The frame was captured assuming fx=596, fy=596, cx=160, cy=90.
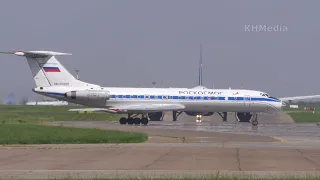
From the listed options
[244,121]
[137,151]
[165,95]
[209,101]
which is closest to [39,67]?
[165,95]

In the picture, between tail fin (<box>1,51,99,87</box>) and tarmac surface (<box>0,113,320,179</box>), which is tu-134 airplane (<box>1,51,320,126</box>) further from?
tarmac surface (<box>0,113,320,179</box>)

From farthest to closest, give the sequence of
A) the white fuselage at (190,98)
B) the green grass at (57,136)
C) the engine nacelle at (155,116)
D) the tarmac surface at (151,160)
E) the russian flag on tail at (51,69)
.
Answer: the engine nacelle at (155,116), the white fuselage at (190,98), the russian flag on tail at (51,69), the green grass at (57,136), the tarmac surface at (151,160)

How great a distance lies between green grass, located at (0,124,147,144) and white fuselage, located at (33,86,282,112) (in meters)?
19.5

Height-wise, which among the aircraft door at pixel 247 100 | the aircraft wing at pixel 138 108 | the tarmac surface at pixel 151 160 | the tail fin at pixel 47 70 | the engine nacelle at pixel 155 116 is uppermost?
the tail fin at pixel 47 70

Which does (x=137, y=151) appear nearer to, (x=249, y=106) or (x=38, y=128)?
(x=38, y=128)

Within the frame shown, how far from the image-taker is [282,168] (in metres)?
17.3

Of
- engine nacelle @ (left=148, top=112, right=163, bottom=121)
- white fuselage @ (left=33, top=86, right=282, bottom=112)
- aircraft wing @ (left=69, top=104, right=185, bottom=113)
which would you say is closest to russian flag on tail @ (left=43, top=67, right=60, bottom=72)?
white fuselage @ (left=33, top=86, right=282, bottom=112)

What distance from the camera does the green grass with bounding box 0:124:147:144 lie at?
89.1 feet

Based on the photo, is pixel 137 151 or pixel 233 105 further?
pixel 233 105

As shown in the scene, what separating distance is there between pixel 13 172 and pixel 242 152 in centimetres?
955

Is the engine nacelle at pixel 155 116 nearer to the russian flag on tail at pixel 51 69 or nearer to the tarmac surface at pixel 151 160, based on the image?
the russian flag on tail at pixel 51 69

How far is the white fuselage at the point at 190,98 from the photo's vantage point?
50.8 metres

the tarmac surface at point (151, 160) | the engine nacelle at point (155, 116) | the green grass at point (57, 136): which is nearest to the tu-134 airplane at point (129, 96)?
the engine nacelle at point (155, 116)

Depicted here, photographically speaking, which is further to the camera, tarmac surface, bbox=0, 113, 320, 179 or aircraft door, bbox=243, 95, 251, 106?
aircraft door, bbox=243, 95, 251, 106
